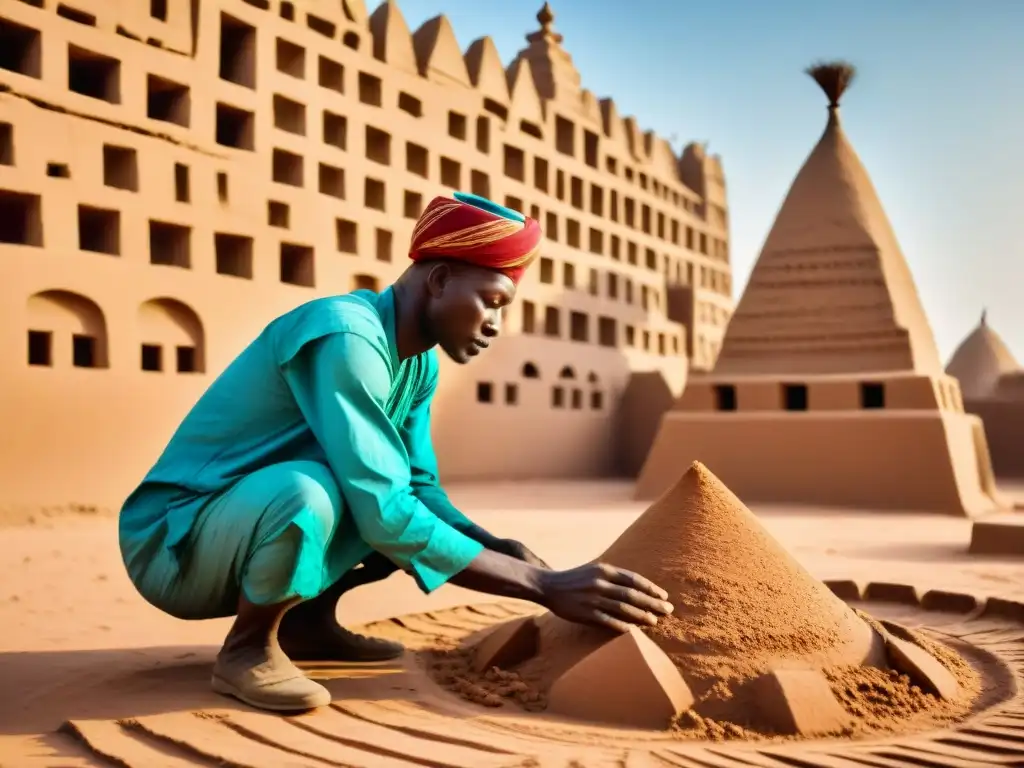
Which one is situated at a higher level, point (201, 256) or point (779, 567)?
point (201, 256)

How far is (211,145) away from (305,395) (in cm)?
1044

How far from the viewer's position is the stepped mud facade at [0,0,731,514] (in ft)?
32.9

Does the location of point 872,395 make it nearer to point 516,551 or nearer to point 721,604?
point 721,604

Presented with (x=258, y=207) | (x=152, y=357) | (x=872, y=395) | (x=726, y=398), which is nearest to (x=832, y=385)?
(x=872, y=395)

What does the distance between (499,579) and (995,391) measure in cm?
2366

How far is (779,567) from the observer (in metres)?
2.93

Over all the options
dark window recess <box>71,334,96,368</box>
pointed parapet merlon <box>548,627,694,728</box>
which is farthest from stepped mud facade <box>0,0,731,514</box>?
pointed parapet merlon <box>548,627,694,728</box>

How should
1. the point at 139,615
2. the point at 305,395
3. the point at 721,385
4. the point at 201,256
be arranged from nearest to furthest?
the point at 305,395, the point at 139,615, the point at 201,256, the point at 721,385

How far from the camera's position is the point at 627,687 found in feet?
7.95

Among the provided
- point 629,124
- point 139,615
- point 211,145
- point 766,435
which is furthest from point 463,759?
point 629,124

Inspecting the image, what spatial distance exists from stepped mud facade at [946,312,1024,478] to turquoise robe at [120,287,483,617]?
59.5 ft

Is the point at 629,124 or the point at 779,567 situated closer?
the point at 779,567

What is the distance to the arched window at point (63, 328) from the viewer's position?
9914 mm

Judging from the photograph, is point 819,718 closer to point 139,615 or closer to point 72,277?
point 139,615
